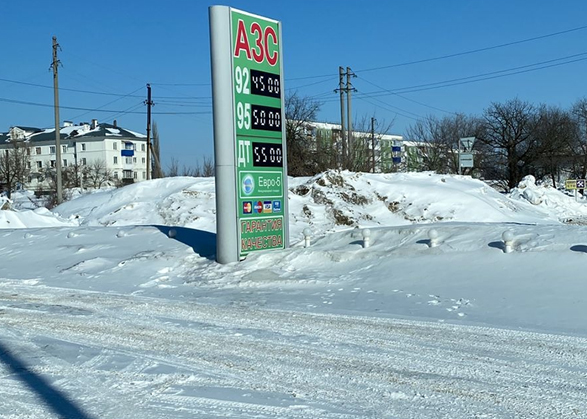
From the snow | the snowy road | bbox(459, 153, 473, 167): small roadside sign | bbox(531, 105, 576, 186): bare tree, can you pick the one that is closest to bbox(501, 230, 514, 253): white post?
the snow

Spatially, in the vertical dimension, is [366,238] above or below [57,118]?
below

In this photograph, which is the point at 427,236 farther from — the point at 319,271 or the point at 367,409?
the point at 367,409

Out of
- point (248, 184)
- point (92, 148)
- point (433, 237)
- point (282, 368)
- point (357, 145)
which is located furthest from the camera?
point (92, 148)

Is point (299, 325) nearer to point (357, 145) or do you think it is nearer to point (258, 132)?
point (258, 132)

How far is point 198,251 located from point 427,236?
4952mm

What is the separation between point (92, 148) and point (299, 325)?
9451cm

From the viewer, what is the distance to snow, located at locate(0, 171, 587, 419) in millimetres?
5168

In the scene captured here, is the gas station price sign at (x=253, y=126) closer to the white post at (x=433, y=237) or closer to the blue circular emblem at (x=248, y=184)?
the blue circular emblem at (x=248, y=184)

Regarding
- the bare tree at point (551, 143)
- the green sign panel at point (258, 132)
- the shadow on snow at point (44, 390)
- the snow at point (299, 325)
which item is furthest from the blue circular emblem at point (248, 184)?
the bare tree at point (551, 143)

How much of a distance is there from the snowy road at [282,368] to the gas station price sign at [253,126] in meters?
4.29

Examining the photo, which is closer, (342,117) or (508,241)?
(508,241)

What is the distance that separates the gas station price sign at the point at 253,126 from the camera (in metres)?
12.7

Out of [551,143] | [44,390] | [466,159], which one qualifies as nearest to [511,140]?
[551,143]

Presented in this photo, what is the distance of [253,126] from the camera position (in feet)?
43.1
